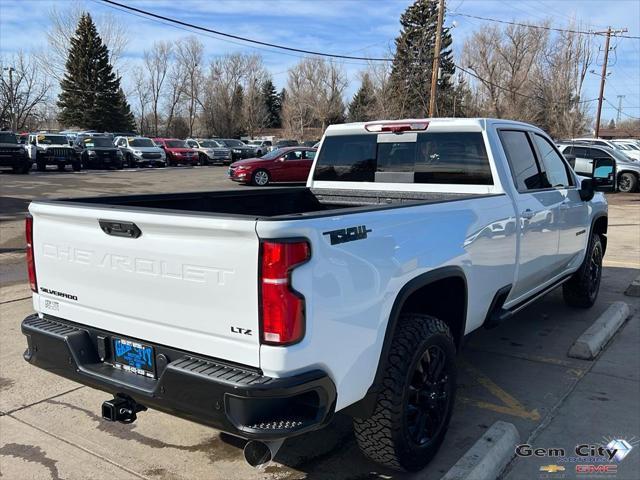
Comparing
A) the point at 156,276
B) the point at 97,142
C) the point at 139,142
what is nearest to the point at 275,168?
the point at 97,142

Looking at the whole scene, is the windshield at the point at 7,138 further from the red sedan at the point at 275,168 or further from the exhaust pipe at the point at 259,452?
the exhaust pipe at the point at 259,452

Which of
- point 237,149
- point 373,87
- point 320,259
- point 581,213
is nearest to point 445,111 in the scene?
point 373,87

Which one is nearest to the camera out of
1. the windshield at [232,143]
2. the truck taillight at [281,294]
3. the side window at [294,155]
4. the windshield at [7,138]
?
the truck taillight at [281,294]

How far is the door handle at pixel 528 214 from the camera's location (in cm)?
429

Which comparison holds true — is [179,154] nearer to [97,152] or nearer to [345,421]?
[97,152]

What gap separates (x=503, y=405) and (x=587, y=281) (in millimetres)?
2764

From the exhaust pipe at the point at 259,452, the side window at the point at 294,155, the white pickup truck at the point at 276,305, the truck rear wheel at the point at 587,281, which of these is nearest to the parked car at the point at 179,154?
the side window at the point at 294,155

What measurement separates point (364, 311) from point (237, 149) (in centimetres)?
3804

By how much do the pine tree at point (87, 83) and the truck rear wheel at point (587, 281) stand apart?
58033 millimetres

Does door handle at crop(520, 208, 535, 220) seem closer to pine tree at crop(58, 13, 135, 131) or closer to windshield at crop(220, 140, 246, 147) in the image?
windshield at crop(220, 140, 246, 147)

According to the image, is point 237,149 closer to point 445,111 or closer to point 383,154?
point 445,111

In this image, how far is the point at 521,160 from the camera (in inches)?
183

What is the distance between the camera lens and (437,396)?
129 inches

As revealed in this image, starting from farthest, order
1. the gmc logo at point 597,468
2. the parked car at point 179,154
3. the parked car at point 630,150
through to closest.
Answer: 1. the parked car at point 179,154
2. the parked car at point 630,150
3. the gmc logo at point 597,468
